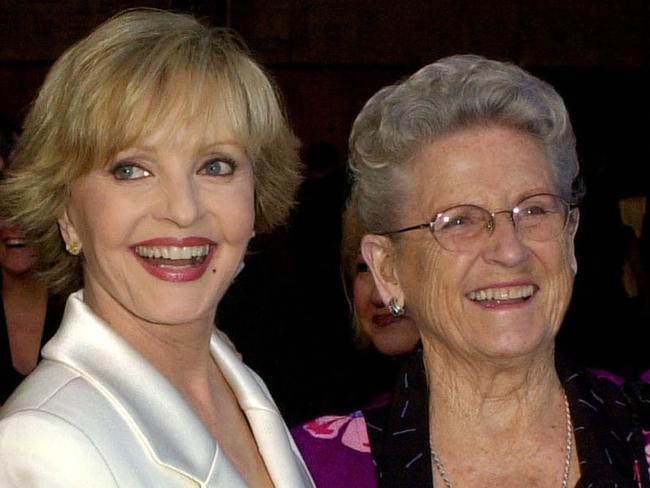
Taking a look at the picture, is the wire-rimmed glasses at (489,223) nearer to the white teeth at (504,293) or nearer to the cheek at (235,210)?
the white teeth at (504,293)

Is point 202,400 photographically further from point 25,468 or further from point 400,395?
point 25,468

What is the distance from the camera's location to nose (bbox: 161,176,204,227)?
2.58 meters

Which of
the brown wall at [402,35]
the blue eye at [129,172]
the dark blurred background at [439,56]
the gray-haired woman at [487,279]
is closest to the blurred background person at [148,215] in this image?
the blue eye at [129,172]

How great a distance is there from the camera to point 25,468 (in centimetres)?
223

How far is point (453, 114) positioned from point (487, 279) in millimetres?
349

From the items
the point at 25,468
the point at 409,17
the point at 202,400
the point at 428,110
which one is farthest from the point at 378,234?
the point at 409,17

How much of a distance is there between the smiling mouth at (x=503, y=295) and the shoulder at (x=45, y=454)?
2.92 feet

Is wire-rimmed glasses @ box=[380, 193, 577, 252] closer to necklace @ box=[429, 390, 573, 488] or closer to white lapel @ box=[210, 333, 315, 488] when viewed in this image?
necklace @ box=[429, 390, 573, 488]

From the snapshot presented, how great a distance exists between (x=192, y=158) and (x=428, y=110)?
0.54 meters

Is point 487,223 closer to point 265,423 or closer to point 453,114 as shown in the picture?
point 453,114

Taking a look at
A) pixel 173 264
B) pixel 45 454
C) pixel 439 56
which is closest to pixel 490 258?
pixel 173 264

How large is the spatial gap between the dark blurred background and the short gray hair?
1.63 m

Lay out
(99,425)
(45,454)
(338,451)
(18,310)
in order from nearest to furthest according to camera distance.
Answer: (45,454) → (99,425) → (338,451) → (18,310)

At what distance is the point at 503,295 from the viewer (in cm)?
279
